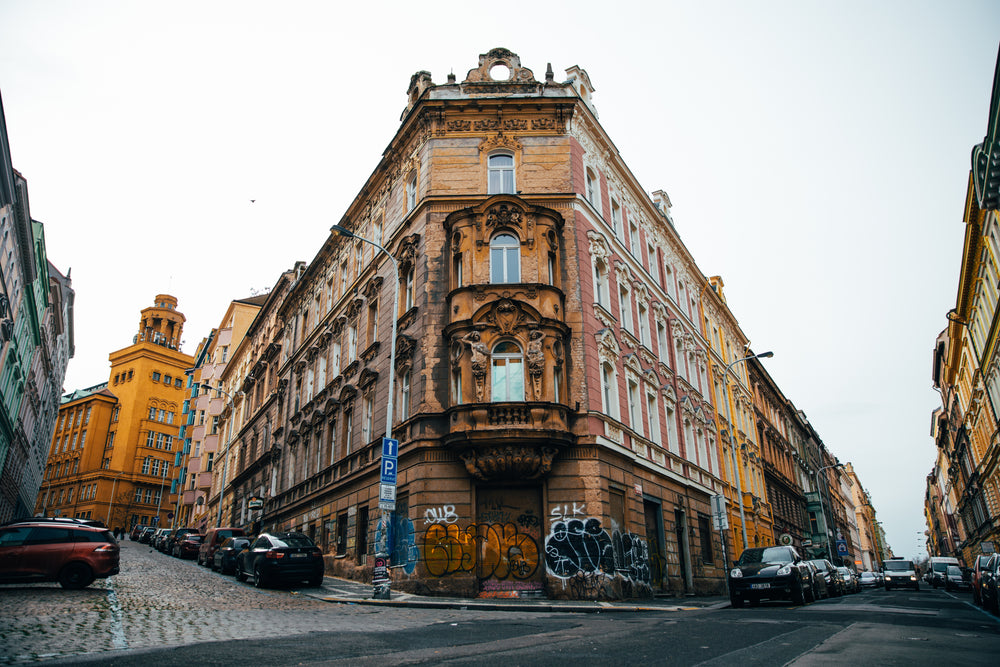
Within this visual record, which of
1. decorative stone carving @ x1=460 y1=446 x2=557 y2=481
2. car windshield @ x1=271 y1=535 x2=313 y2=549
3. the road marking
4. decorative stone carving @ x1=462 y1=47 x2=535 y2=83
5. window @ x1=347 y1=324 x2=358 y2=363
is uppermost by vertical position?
decorative stone carving @ x1=462 y1=47 x2=535 y2=83

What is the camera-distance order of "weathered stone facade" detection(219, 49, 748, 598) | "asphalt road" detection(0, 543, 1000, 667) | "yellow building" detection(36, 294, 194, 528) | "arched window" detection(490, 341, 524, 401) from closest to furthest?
1. "asphalt road" detection(0, 543, 1000, 667)
2. "weathered stone facade" detection(219, 49, 748, 598)
3. "arched window" detection(490, 341, 524, 401)
4. "yellow building" detection(36, 294, 194, 528)

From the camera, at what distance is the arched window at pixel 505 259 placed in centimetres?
2094

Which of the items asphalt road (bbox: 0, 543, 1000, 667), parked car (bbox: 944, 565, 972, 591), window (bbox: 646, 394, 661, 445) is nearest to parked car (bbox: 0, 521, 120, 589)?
asphalt road (bbox: 0, 543, 1000, 667)

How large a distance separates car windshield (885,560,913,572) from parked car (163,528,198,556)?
4175 cm

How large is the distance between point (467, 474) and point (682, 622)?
8267 mm

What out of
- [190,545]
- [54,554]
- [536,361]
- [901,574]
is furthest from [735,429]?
[54,554]

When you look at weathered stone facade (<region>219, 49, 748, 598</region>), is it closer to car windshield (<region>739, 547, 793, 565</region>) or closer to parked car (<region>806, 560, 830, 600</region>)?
car windshield (<region>739, 547, 793, 565</region>)

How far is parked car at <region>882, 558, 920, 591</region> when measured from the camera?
133 ft

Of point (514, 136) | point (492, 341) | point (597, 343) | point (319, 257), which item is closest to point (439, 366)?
point (492, 341)

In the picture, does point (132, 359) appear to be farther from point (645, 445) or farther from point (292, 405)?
point (645, 445)

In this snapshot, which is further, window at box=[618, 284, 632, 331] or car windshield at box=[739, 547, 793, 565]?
window at box=[618, 284, 632, 331]

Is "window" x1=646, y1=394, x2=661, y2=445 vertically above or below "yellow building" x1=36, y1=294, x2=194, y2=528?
below

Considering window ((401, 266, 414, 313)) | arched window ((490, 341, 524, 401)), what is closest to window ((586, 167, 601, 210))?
window ((401, 266, 414, 313))

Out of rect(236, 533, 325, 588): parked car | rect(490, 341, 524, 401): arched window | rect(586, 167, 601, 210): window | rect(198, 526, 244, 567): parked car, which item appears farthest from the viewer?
rect(198, 526, 244, 567): parked car
